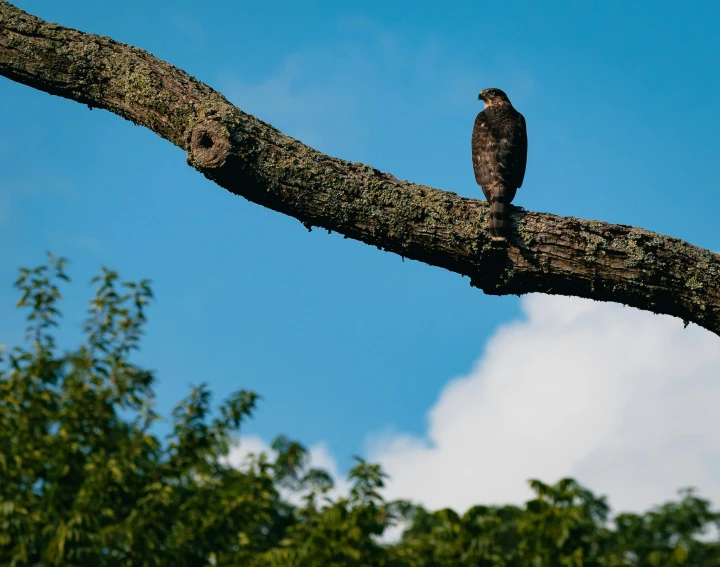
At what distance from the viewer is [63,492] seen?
321 inches

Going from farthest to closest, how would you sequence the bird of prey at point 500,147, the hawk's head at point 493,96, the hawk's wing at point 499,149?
the hawk's head at point 493,96, the hawk's wing at point 499,149, the bird of prey at point 500,147

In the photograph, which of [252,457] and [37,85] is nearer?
[37,85]

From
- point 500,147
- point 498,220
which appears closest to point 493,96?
point 500,147

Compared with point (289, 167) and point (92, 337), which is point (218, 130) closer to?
point (289, 167)

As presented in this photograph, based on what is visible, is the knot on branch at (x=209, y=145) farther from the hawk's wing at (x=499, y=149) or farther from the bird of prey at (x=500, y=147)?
the hawk's wing at (x=499, y=149)

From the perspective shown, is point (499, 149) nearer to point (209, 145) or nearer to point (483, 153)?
point (483, 153)

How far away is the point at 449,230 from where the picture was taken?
3.34 m

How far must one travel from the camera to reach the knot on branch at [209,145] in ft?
11.0

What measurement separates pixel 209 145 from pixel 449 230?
1.03m

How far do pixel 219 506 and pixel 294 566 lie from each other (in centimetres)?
148

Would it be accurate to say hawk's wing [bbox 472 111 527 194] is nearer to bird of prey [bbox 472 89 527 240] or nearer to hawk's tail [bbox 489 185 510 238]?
bird of prey [bbox 472 89 527 240]

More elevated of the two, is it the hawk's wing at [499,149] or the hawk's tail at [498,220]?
the hawk's wing at [499,149]

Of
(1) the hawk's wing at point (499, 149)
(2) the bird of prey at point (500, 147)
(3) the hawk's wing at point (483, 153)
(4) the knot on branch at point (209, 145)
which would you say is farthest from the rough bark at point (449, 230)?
(1) the hawk's wing at point (499, 149)

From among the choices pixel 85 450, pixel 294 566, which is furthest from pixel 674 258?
pixel 85 450
